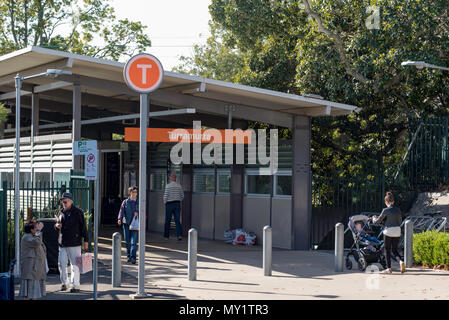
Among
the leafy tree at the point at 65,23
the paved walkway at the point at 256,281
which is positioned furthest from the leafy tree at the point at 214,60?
the paved walkway at the point at 256,281

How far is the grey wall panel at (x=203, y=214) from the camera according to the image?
65.1ft

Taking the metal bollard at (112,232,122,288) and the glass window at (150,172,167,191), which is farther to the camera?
the glass window at (150,172,167,191)

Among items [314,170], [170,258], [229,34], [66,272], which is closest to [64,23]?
[229,34]

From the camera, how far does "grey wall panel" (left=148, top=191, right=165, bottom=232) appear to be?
21.8 metres

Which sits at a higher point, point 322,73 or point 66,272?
point 322,73

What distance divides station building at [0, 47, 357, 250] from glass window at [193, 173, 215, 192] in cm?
3

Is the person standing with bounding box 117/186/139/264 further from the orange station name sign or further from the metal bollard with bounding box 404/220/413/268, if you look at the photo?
the metal bollard with bounding box 404/220/413/268

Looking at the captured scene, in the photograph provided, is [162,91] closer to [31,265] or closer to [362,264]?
[362,264]

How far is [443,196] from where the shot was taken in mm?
Answer: 17500

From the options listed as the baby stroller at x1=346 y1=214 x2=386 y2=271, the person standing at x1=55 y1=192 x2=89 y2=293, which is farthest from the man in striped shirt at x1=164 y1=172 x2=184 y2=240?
the person standing at x1=55 y1=192 x2=89 y2=293

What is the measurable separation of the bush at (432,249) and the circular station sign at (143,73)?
6.71 meters

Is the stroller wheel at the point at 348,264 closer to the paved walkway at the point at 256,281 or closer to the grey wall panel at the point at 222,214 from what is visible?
the paved walkway at the point at 256,281
